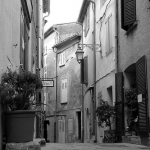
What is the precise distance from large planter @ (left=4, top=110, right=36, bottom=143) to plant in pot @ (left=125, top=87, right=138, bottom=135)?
204 inches

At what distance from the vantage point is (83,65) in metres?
23.3

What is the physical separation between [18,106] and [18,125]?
359mm

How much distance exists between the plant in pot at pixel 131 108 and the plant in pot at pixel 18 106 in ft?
16.9

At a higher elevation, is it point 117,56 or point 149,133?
point 117,56

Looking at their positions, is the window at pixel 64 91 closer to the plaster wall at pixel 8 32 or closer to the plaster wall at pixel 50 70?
the plaster wall at pixel 50 70

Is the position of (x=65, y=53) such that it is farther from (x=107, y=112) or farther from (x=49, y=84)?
(x=107, y=112)

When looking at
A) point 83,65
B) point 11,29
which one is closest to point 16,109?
point 11,29

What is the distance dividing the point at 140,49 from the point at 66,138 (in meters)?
18.3

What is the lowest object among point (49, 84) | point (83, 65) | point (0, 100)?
point (0, 100)

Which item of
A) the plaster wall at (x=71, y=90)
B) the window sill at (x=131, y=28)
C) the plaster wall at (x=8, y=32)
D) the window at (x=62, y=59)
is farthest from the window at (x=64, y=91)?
the plaster wall at (x=8, y=32)

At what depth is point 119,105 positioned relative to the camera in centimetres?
1301

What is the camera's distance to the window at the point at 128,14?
11766 mm

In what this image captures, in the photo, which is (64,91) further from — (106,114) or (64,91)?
(106,114)

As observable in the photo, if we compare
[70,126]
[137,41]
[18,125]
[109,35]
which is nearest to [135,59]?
[137,41]
